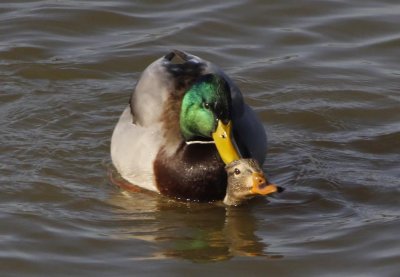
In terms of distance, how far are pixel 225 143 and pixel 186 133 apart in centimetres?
38

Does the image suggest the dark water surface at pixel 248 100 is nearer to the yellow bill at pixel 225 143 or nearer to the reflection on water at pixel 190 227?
the reflection on water at pixel 190 227

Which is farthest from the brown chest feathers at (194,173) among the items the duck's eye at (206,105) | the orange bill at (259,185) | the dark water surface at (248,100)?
the orange bill at (259,185)

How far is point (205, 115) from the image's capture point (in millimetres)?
8172

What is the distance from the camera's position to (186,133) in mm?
8352

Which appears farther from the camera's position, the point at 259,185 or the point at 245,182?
the point at 245,182

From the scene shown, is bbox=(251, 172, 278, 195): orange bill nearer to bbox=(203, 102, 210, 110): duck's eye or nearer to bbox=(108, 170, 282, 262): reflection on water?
bbox=(108, 170, 282, 262): reflection on water

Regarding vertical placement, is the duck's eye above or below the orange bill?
above

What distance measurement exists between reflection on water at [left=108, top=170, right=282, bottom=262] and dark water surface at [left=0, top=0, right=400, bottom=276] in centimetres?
2

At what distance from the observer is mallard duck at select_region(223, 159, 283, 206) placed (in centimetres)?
771

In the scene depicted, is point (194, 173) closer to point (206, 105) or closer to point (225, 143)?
point (225, 143)

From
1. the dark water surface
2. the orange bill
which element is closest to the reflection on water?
the dark water surface

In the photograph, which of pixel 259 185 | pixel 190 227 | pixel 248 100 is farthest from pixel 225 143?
pixel 248 100

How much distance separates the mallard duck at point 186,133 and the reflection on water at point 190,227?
0.10 meters

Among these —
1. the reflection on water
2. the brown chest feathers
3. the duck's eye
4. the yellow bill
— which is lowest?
the reflection on water
